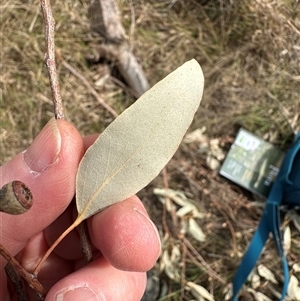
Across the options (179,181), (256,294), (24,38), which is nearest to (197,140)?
(179,181)

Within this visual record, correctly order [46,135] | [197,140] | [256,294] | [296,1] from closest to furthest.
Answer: [46,135], [296,1], [256,294], [197,140]

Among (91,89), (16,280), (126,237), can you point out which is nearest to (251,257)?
(91,89)

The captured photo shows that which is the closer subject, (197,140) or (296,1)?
(296,1)

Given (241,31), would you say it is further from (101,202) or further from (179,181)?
(101,202)

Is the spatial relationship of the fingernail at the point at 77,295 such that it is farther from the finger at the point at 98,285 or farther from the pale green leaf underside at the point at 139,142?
the pale green leaf underside at the point at 139,142

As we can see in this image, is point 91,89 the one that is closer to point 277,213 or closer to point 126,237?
point 277,213

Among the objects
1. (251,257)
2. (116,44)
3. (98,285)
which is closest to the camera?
(98,285)

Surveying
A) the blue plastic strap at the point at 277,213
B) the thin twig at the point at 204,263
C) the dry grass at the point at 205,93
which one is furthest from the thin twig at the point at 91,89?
the blue plastic strap at the point at 277,213
